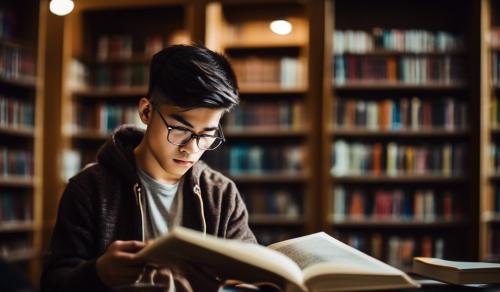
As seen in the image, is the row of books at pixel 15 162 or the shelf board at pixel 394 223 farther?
the shelf board at pixel 394 223

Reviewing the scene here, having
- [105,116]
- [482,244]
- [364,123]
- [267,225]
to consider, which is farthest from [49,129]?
[482,244]

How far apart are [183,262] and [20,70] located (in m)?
3.68

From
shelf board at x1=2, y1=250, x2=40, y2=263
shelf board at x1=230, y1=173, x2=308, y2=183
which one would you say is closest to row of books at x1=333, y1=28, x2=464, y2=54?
shelf board at x1=230, y1=173, x2=308, y2=183

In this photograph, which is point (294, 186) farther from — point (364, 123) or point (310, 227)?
point (364, 123)

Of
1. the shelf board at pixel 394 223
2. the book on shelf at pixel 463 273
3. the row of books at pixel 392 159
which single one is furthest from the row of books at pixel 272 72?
the book on shelf at pixel 463 273

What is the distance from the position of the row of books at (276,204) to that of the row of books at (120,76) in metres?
1.17

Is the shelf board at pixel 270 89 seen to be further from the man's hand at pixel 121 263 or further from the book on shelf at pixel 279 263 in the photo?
the man's hand at pixel 121 263

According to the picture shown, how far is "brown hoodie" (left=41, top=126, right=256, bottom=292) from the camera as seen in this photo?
1.19m

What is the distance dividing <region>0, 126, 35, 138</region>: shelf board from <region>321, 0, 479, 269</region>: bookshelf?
202 centimetres

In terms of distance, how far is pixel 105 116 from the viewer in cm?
457

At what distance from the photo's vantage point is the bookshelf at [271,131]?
436cm

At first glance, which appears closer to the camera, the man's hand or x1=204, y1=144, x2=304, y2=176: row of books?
the man's hand

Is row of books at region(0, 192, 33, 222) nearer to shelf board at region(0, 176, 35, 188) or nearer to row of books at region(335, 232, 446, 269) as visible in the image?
shelf board at region(0, 176, 35, 188)

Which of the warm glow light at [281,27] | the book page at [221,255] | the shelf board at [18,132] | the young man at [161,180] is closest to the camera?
the book page at [221,255]
